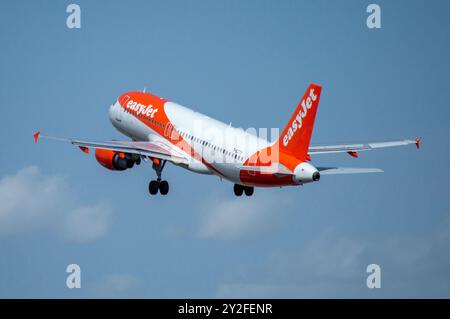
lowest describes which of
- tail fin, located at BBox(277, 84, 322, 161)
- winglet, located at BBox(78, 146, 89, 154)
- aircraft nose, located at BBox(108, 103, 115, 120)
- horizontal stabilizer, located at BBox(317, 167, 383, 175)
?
horizontal stabilizer, located at BBox(317, 167, 383, 175)

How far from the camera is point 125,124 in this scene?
115 metres

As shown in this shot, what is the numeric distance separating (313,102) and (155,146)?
18.1 m

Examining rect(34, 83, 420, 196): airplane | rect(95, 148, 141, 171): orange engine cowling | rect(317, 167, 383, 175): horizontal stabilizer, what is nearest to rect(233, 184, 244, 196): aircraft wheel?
rect(34, 83, 420, 196): airplane

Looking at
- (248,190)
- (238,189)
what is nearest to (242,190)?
(238,189)

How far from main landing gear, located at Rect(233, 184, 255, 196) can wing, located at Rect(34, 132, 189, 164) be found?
189 inches

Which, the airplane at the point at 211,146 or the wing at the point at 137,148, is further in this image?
the wing at the point at 137,148

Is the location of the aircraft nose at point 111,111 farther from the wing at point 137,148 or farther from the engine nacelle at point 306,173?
the engine nacelle at point 306,173

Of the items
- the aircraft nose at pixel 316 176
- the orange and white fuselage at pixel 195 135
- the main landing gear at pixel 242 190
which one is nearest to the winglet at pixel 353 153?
the main landing gear at pixel 242 190

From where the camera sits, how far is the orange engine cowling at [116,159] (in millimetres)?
108688

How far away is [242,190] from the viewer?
10906 centimetres

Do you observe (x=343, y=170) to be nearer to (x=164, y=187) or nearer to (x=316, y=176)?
(x=316, y=176)

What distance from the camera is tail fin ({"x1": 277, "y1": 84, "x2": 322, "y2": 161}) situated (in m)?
95.1

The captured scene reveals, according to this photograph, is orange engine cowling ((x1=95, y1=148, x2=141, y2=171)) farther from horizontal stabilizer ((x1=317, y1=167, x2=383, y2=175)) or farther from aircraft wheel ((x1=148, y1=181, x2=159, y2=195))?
horizontal stabilizer ((x1=317, y1=167, x2=383, y2=175))

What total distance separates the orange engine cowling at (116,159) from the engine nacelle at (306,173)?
1700 centimetres
